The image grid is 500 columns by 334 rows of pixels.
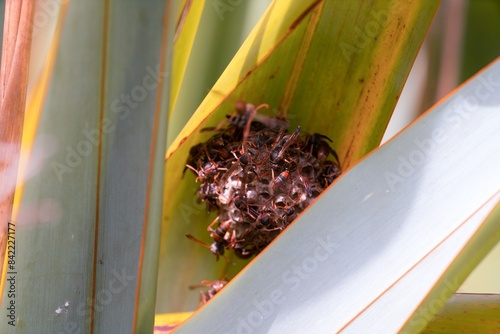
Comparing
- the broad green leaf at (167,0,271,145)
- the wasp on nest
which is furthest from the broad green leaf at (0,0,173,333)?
the broad green leaf at (167,0,271,145)

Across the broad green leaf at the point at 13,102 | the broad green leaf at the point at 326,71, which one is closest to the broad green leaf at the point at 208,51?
the broad green leaf at the point at 326,71

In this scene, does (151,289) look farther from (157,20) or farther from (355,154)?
(355,154)

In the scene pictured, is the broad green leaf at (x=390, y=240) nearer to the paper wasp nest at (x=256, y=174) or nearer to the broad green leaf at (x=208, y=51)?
the paper wasp nest at (x=256, y=174)

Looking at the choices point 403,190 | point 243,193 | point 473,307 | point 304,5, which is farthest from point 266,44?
point 473,307

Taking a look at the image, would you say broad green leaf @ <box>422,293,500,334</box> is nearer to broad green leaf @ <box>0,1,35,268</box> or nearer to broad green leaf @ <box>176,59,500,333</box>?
broad green leaf @ <box>176,59,500,333</box>

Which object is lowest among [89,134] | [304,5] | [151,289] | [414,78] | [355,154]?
[151,289]

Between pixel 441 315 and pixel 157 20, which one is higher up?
pixel 157 20
